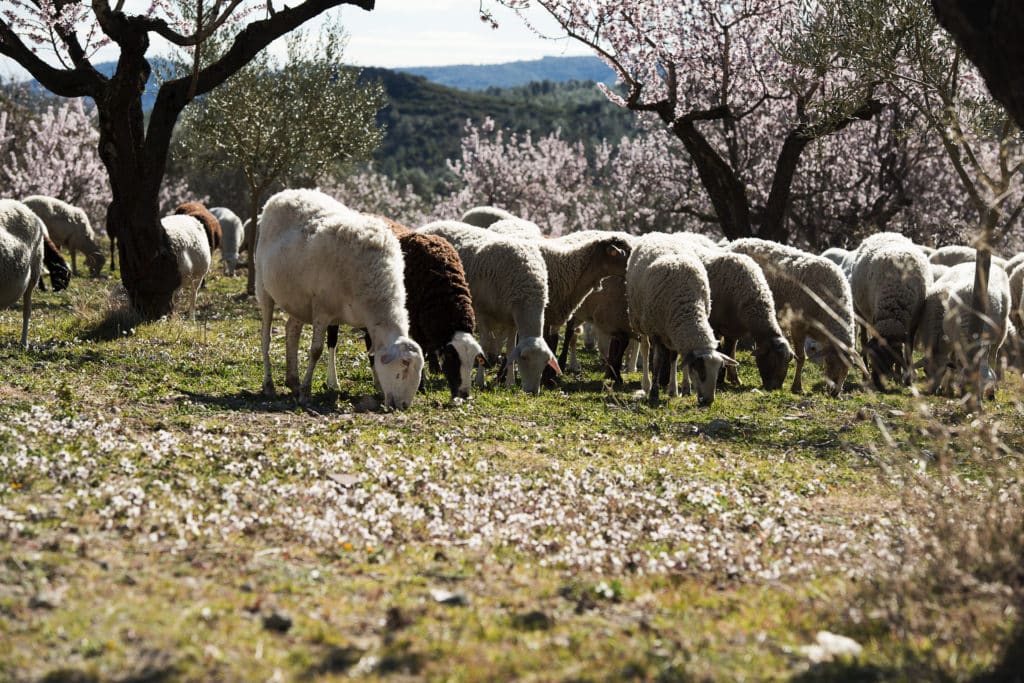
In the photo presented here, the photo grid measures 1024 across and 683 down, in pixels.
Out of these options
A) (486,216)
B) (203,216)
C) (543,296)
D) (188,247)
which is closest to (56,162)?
(203,216)

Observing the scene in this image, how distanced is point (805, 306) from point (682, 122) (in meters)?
7.50

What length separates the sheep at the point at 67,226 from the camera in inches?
1134

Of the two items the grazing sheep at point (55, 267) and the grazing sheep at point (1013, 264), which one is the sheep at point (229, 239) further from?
the grazing sheep at point (1013, 264)

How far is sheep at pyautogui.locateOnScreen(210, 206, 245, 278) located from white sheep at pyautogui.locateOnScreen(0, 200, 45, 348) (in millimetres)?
20526

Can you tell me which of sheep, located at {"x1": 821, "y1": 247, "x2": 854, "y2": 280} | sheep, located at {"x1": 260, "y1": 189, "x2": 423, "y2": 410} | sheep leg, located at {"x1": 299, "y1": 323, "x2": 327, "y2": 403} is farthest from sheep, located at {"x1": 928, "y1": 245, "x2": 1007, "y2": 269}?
sheep leg, located at {"x1": 299, "y1": 323, "x2": 327, "y2": 403}

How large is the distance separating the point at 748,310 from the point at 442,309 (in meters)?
5.38

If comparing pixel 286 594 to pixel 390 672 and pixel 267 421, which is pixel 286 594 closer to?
pixel 390 672

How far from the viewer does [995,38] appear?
19.4 ft

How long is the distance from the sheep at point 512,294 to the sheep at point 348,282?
240 cm

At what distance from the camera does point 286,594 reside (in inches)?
215

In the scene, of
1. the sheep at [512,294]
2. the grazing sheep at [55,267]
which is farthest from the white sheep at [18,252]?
the grazing sheep at [55,267]

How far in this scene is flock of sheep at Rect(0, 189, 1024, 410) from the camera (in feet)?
37.9

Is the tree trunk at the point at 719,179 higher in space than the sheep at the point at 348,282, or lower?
higher

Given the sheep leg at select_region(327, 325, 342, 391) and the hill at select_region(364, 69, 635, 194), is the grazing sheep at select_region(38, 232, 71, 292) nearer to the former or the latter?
the sheep leg at select_region(327, 325, 342, 391)
